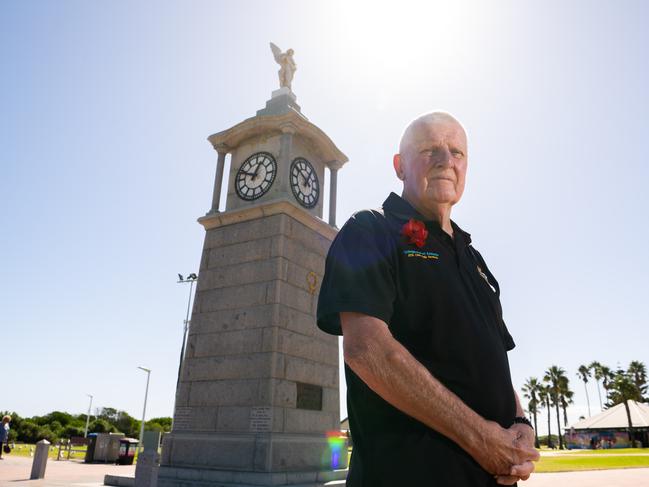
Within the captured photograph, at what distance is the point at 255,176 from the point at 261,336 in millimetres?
4796

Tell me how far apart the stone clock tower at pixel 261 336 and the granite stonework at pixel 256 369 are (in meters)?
0.03

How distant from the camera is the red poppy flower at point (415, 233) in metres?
1.86

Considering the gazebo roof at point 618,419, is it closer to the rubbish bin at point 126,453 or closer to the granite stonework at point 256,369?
the rubbish bin at point 126,453

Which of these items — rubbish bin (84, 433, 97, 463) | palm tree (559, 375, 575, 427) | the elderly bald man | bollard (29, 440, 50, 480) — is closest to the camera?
the elderly bald man

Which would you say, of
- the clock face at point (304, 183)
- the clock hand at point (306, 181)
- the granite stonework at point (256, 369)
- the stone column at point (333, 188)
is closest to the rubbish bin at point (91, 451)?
the granite stonework at point (256, 369)

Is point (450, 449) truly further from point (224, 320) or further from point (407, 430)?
point (224, 320)

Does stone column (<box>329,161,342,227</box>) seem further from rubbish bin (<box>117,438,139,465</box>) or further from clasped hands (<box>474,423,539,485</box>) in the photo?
rubbish bin (<box>117,438,139,465</box>)

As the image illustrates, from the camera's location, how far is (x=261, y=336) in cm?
1034

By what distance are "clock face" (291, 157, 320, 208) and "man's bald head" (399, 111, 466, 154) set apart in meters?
10.3

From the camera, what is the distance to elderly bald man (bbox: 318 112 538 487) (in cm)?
152

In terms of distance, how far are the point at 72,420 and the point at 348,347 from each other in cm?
9122

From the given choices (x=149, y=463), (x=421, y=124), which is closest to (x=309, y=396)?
(x=149, y=463)

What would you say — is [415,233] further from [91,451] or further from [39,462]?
[91,451]

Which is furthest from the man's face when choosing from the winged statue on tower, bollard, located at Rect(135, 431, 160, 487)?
the winged statue on tower
